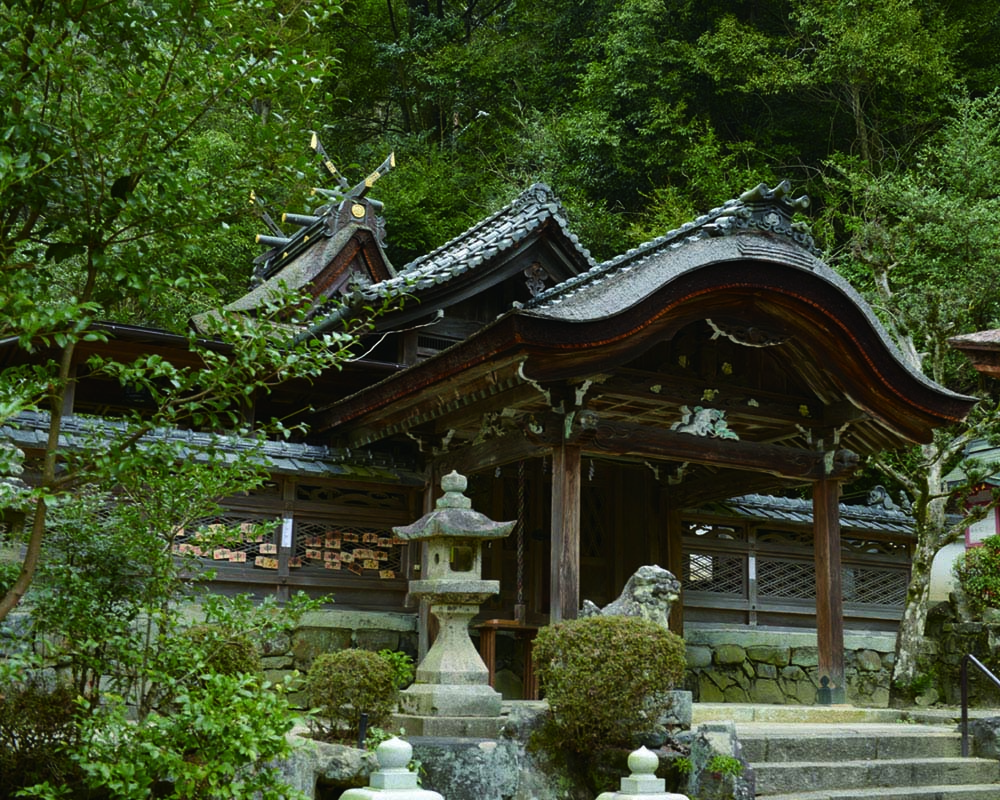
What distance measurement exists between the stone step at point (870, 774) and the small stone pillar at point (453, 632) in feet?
7.65

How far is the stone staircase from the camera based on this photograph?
9.00 metres

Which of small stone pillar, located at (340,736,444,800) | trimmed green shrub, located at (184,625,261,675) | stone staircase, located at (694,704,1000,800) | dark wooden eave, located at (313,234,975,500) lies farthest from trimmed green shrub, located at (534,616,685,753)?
dark wooden eave, located at (313,234,975,500)

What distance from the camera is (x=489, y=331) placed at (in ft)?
33.9

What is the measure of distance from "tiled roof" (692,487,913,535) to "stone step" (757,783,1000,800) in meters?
5.51

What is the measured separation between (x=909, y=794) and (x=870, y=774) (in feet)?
1.20

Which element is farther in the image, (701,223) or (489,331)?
(701,223)

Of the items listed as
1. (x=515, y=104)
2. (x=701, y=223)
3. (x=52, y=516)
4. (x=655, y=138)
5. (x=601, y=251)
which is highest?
(x=515, y=104)

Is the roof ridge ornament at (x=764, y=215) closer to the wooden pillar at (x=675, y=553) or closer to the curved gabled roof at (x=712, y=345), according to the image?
the curved gabled roof at (x=712, y=345)

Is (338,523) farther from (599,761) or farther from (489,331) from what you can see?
(599,761)

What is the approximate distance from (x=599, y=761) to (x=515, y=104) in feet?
78.0

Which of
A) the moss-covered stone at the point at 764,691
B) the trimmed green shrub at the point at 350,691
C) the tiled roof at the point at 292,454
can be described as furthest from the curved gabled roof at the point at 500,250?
the trimmed green shrub at the point at 350,691

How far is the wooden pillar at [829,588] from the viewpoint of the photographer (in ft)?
38.8

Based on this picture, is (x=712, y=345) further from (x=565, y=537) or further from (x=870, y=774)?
(x=870, y=774)

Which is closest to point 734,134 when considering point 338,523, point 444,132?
point 444,132
